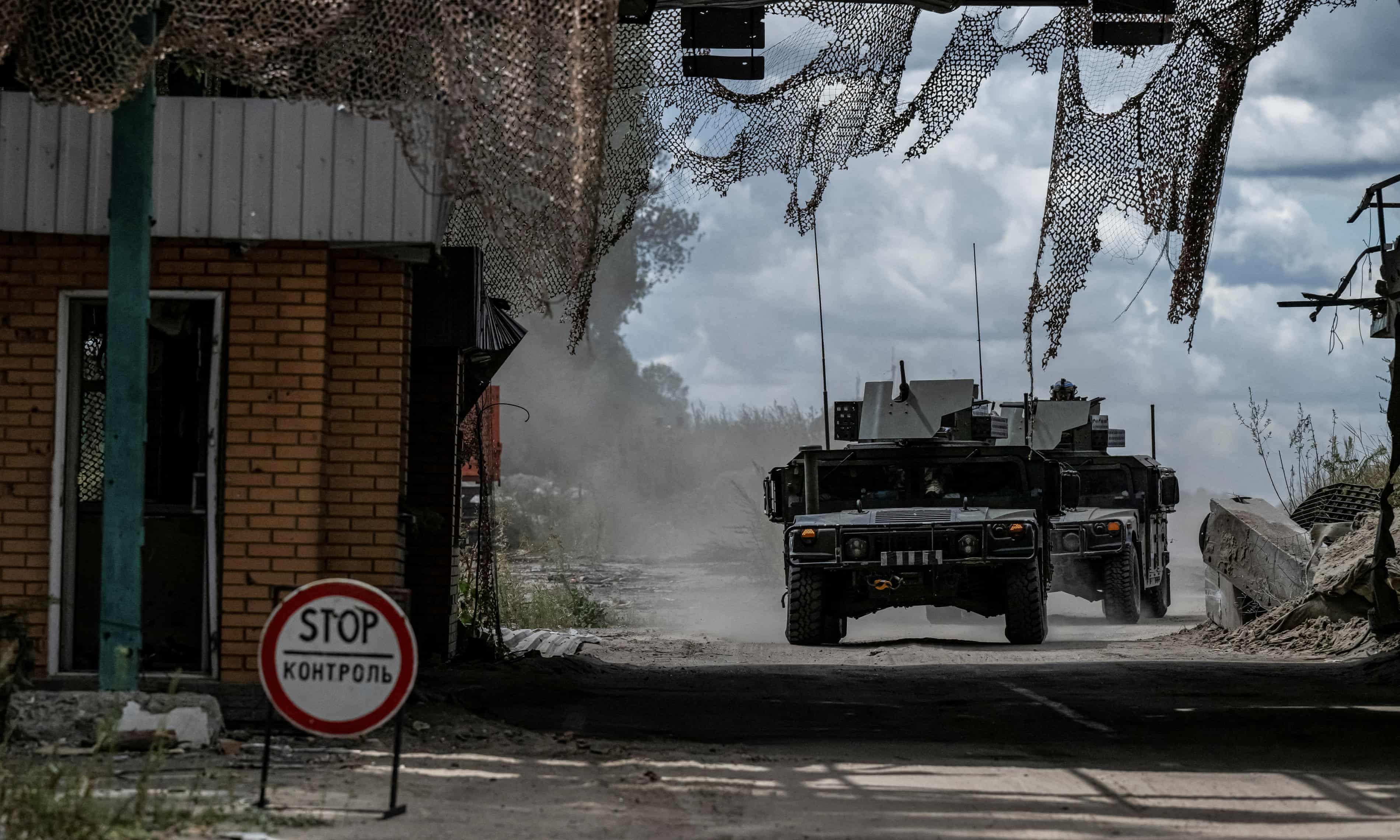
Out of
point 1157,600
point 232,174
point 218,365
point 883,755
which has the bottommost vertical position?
point 883,755

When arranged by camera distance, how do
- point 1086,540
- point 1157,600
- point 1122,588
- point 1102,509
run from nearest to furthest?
point 1086,540, point 1122,588, point 1102,509, point 1157,600

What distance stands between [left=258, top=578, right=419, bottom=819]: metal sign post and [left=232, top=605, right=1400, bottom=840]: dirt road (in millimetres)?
370

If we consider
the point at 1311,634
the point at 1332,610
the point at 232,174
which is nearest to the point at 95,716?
the point at 232,174

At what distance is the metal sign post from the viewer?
5.41m

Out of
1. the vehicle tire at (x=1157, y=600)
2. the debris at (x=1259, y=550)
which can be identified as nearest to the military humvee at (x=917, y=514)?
the debris at (x=1259, y=550)

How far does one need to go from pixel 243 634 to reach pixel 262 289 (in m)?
1.79

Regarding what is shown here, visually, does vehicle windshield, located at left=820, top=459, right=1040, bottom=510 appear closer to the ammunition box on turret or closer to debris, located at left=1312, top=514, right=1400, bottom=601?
the ammunition box on turret

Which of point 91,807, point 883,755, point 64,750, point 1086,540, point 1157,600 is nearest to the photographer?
point 91,807

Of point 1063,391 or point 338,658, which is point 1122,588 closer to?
point 1063,391

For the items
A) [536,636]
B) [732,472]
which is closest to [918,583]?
[536,636]

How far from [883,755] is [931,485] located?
8.13m

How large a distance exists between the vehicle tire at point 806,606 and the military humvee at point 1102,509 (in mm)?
3455

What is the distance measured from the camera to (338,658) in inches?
214

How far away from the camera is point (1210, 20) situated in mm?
8836
